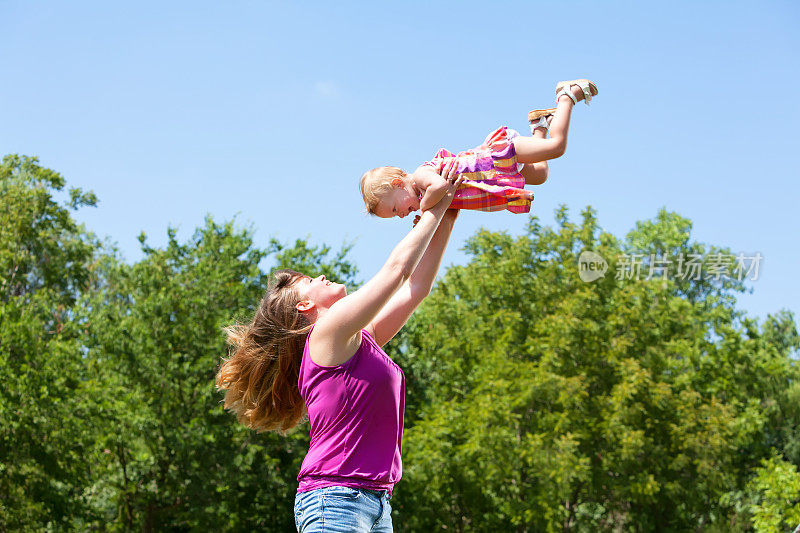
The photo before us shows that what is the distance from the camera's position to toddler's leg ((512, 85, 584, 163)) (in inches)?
141

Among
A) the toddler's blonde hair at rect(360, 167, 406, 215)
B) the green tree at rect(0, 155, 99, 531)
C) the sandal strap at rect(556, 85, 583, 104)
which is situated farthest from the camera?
the green tree at rect(0, 155, 99, 531)

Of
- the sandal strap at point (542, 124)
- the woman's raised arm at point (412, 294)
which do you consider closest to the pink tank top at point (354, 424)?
the woman's raised arm at point (412, 294)

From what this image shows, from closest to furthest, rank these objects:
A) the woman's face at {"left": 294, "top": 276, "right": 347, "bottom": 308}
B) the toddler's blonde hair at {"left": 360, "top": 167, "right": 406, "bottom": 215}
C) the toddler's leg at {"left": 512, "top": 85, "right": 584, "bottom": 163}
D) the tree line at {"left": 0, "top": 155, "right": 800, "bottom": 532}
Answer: the woman's face at {"left": 294, "top": 276, "right": 347, "bottom": 308}
the toddler's blonde hair at {"left": 360, "top": 167, "right": 406, "bottom": 215}
the toddler's leg at {"left": 512, "top": 85, "right": 584, "bottom": 163}
the tree line at {"left": 0, "top": 155, "right": 800, "bottom": 532}

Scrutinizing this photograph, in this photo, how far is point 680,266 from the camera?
32344mm

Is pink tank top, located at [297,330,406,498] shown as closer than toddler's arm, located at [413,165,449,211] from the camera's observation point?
Yes

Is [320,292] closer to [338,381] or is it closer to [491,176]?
[338,381]

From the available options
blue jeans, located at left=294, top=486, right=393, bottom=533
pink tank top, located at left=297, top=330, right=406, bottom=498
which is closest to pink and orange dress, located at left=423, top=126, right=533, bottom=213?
pink tank top, located at left=297, top=330, right=406, bottom=498

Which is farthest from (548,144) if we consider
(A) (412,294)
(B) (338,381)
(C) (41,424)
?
(C) (41,424)

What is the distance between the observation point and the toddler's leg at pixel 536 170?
373cm

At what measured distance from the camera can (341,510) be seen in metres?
2.68

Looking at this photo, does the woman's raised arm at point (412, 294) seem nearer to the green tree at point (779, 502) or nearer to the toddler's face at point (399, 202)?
the toddler's face at point (399, 202)

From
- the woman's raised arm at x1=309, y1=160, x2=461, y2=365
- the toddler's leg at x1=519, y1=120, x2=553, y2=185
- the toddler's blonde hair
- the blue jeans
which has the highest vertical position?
the toddler's leg at x1=519, y1=120, x2=553, y2=185

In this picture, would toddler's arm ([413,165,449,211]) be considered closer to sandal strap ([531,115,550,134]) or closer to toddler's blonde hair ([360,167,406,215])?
toddler's blonde hair ([360,167,406,215])

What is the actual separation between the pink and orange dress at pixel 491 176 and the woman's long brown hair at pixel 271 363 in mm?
796
